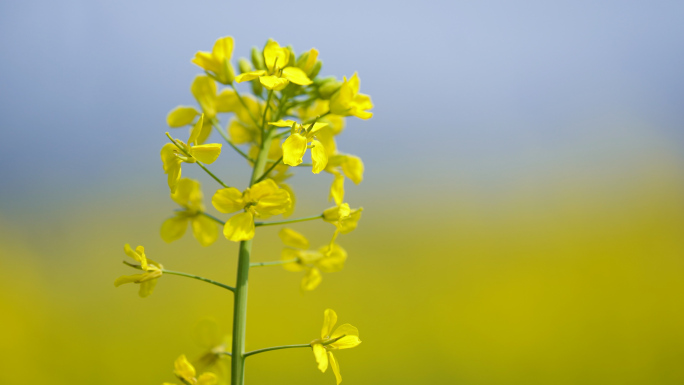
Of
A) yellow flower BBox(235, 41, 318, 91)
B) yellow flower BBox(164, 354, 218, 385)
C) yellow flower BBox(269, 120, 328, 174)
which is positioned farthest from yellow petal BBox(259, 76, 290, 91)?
yellow flower BBox(164, 354, 218, 385)

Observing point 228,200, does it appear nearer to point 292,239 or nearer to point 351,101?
point 292,239

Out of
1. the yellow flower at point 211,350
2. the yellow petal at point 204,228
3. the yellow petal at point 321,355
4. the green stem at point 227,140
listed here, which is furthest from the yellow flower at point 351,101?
the yellow flower at point 211,350

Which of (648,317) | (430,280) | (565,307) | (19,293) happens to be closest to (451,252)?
(430,280)

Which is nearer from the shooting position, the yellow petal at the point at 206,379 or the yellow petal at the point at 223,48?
A: the yellow petal at the point at 206,379

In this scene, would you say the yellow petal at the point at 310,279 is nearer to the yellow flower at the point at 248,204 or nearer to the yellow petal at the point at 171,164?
the yellow flower at the point at 248,204

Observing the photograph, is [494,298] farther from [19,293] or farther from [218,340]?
[19,293]

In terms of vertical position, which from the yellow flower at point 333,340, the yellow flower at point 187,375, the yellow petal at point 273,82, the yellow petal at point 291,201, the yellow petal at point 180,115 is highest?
the yellow petal at point 273,82
